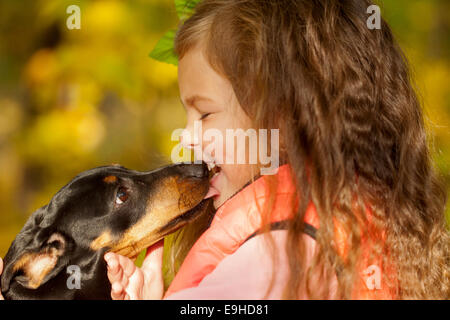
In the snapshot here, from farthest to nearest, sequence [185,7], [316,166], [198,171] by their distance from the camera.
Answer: [185,7] < [198,171] < [316,166]

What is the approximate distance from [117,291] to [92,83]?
8.59 ft

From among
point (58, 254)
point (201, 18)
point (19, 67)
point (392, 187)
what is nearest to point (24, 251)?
point (58, 254)

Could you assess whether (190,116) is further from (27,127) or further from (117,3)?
(27,127)

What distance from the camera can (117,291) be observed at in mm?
1769

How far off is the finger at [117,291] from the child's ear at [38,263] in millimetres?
304

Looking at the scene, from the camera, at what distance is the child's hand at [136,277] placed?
1.79 metres

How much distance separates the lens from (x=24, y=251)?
1.89 meters

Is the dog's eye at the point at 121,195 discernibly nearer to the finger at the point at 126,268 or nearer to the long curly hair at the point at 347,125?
the finger at the point at 126,268

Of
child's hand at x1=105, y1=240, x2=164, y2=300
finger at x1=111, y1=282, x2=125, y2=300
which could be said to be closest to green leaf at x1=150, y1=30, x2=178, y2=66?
child's hand at x1=105, y1=240, x2=164, y2=300

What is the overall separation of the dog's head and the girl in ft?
0.74
